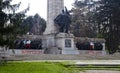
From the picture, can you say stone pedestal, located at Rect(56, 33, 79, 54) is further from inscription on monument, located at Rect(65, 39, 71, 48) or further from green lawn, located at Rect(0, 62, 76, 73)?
green lawn, located at Rect(0, 62, 76, 73)

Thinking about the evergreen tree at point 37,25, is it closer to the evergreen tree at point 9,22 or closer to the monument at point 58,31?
Answer: the monument at point 58,31

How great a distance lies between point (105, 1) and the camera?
5275 centimetres

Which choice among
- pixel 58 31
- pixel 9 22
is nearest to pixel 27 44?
pixel 58 31

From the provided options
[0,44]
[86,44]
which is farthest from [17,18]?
[86,44]

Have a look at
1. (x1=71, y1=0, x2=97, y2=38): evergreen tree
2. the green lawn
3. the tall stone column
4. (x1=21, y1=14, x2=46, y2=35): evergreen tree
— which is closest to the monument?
the tall stone column

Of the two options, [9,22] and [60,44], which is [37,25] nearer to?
[60,44]

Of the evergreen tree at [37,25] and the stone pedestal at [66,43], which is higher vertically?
the evergreen tree at [37,25]

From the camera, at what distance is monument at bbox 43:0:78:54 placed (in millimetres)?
33406

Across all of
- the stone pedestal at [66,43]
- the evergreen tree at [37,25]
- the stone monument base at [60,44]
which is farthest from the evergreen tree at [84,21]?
the stone pedestal at [66,43]

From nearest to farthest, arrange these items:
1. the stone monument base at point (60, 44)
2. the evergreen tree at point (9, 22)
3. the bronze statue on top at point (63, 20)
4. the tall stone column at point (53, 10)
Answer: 1. the evergreen tree at point (9, 22)
2. the stone monument base at point (60, 44)
3. the bronze statue on top at point (63, 20)
4. the tall stone column at point (53, 10)

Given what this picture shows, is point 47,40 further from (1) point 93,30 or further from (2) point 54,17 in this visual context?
(1) point 93,30

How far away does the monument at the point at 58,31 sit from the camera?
1315 inches

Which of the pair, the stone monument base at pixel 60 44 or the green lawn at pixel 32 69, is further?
the stone monument base at pixel 60 44

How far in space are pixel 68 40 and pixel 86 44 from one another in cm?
359
